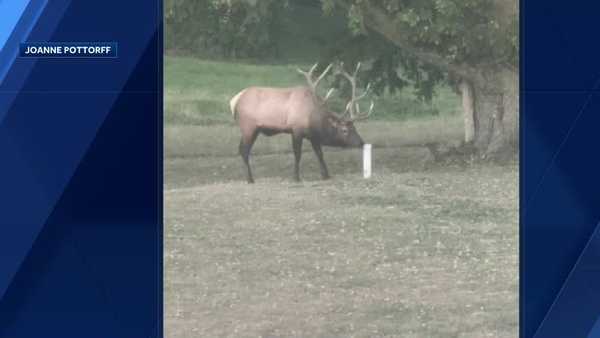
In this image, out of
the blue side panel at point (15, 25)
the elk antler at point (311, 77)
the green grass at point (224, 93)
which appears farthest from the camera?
the elk antler at point (311, 77)

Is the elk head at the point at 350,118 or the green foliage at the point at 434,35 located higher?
the green foliage at the point at 434,35

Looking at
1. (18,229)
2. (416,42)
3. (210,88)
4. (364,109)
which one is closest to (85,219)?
(18,229)

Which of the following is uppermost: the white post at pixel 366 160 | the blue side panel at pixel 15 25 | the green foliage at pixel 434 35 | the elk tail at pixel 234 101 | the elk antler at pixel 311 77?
the blue side panel at pixel 15 25

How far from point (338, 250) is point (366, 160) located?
532 millimetres

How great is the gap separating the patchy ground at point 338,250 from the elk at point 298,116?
8cm

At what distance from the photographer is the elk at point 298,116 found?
642 centimetres

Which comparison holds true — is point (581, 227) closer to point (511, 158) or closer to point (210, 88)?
point (511, 158)

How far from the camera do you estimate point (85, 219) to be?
6168 millimetres

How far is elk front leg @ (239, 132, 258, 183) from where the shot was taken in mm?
6461

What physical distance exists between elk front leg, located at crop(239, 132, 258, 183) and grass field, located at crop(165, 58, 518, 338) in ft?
0.12

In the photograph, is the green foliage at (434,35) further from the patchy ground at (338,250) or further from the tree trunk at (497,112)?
the patchy ground at (338,250)
